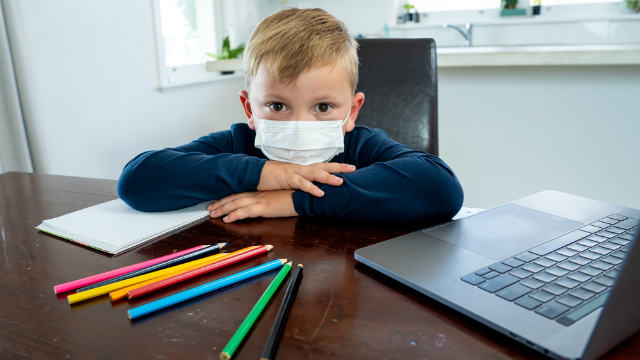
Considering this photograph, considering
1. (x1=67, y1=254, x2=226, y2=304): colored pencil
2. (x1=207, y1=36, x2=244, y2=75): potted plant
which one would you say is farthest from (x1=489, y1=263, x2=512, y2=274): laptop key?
(x1=207, y1=36, x2=244, y2=75): potted plant

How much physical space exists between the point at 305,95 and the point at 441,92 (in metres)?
1.68

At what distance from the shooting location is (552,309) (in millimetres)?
422

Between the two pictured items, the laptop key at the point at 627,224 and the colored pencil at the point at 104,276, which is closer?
the colored pencil at the point at 104,276

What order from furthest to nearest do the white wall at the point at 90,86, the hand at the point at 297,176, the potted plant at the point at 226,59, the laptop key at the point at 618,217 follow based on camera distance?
the potted plant at the point at 226,59 < the white wall at the point at 90,86 < the hand at the point at 297,176 < the laptop key at the point at 618,217

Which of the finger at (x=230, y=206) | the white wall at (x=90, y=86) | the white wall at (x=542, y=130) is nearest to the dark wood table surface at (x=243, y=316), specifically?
the finger at (x=230, y=206)

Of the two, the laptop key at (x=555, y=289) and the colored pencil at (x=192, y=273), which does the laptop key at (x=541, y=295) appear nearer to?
the laptop key at (x=555, y=289)

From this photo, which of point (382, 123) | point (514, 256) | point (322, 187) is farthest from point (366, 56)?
point (514, 256)

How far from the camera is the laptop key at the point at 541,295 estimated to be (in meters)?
0.44

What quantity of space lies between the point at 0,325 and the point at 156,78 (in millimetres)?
2125

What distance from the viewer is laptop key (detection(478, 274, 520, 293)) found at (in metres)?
0.47

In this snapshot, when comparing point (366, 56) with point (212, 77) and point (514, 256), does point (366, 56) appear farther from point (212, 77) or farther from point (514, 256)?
point (212, 77)

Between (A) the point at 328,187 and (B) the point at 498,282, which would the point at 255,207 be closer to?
(A) the point at 328,187

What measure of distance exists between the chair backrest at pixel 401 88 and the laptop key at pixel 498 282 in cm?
81

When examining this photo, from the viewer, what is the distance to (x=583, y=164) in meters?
2.18
